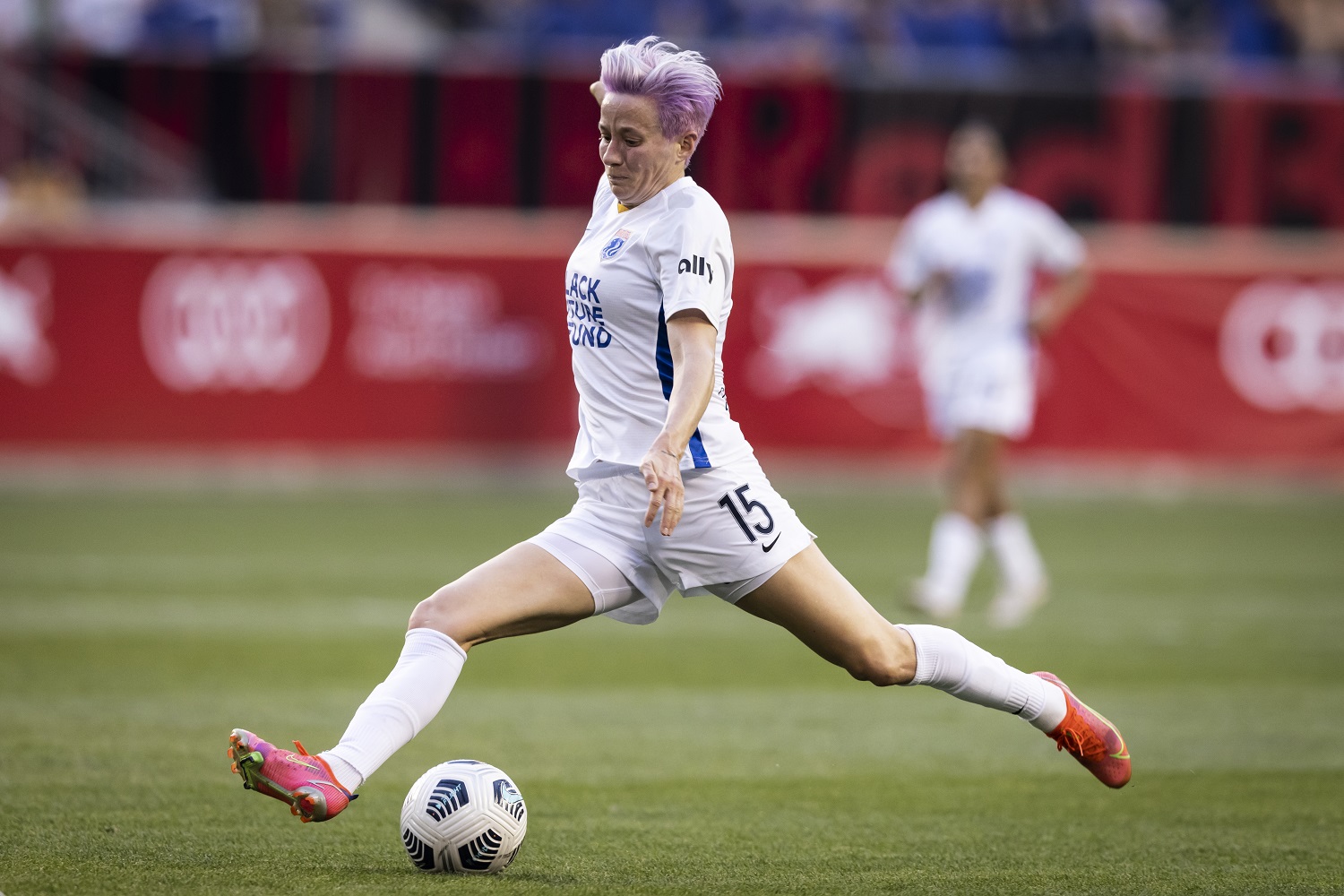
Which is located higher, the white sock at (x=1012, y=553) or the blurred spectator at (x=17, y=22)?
the blurred spectator at (x=17, y=22)

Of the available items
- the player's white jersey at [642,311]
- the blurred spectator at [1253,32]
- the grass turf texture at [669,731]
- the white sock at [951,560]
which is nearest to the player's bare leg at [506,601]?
the player's white jersey at [642,311]

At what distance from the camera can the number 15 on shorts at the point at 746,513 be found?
5.15 metres

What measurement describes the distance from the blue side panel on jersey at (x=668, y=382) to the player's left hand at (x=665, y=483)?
11.3 inches

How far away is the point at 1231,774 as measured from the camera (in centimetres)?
694

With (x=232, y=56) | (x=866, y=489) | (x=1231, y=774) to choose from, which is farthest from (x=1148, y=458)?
(x=1231, y=774)

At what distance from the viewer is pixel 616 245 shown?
514 centimetres

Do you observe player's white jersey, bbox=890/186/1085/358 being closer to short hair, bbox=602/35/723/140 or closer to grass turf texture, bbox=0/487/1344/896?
grass turf texture, bbox=0/487/1344/896

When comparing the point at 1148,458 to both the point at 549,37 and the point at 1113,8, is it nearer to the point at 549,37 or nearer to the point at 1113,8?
the point at 1113,8

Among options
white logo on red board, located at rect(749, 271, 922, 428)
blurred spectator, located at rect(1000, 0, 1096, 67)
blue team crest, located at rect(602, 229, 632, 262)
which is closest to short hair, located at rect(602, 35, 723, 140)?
blue team crest, located at rect(602, 229, 632, 262)

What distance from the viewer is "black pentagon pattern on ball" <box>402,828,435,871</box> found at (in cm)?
523

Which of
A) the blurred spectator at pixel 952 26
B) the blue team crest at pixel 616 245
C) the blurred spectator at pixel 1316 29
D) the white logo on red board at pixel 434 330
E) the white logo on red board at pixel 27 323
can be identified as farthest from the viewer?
the blurred spectator at pixel 1316 29

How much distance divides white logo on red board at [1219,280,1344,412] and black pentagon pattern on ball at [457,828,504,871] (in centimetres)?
1487

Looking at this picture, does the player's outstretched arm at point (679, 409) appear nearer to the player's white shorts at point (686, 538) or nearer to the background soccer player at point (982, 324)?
the player's white shorts at point (686, 538)

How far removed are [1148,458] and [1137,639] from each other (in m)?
8.93
